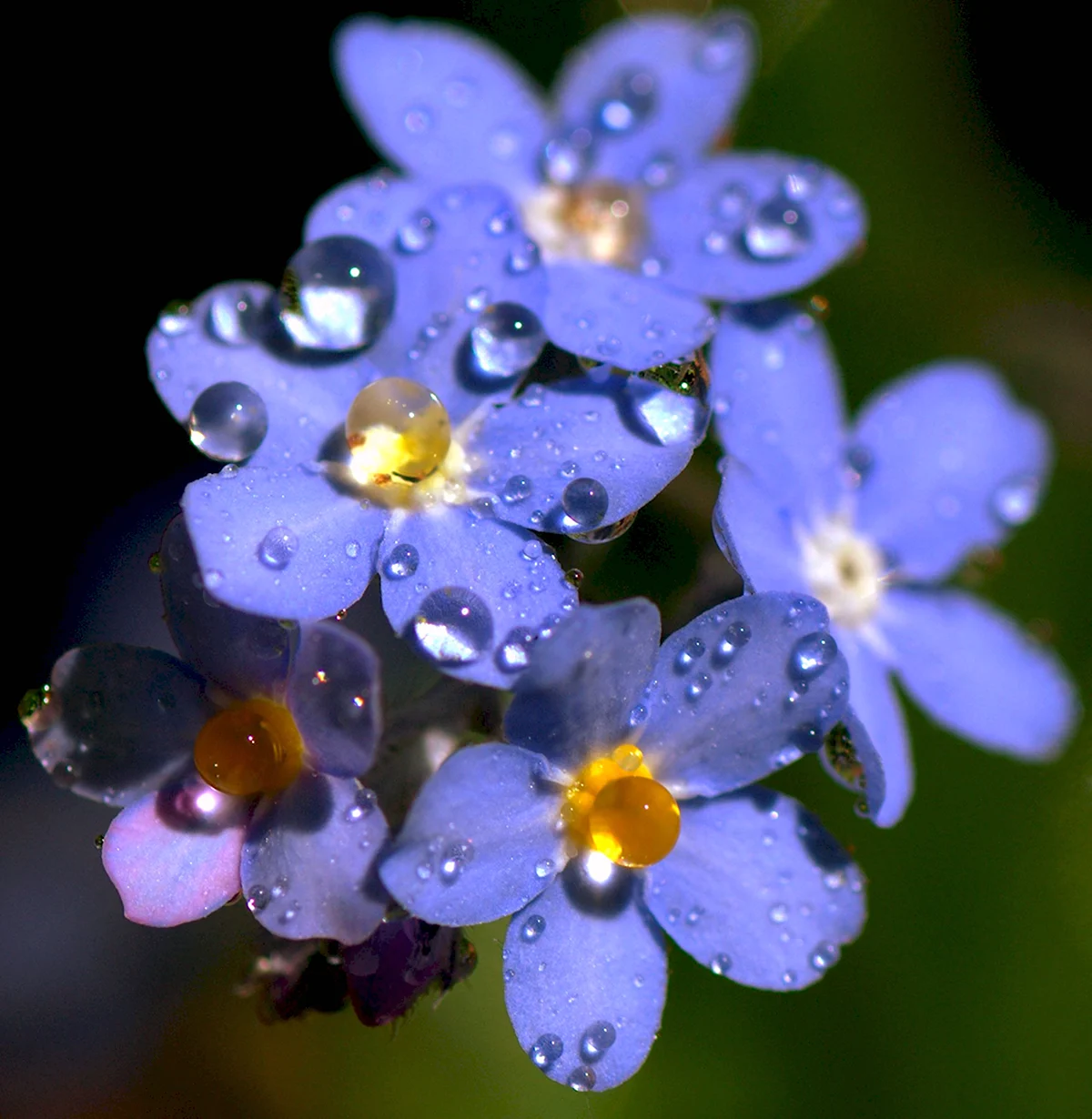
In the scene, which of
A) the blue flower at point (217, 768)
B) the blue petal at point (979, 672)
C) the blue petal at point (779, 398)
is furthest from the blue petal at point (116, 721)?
the blue petal at point (979, 672)

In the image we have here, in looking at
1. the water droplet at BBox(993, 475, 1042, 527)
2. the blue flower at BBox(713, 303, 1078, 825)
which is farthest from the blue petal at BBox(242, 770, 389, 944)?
the water droplet at BBox(993, 475, 1042, 527)

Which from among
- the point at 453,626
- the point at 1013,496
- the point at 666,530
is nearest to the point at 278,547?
the point at 453,626

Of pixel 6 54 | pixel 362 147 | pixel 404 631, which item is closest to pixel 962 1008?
pixel 404 631

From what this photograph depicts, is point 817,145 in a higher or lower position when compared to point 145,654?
higher

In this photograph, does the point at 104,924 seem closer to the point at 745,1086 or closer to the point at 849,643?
the point at 745,1086

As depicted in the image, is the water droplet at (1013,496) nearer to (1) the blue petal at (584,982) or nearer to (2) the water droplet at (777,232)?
(2) the water droplet at (777,232)

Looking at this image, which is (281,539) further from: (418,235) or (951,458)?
(951,458)

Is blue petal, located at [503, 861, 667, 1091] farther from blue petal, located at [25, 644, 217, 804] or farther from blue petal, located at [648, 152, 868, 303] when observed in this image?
blue petal, located at [648, 152, 868, 303]
